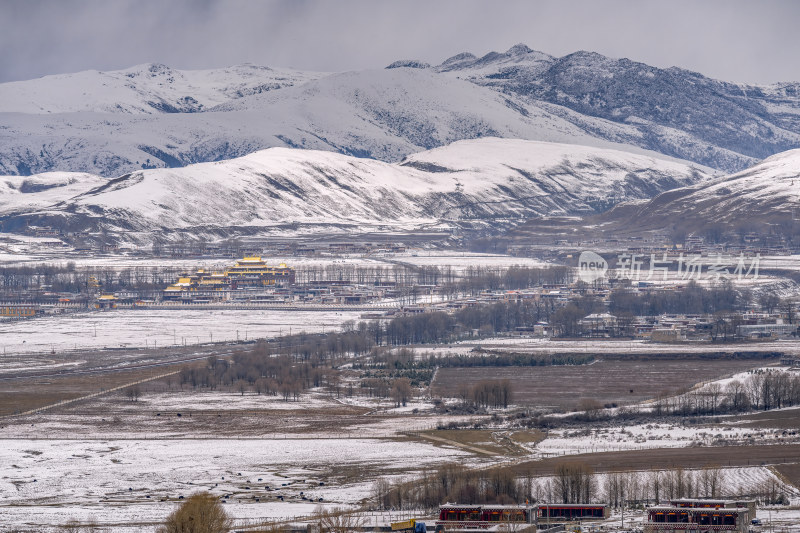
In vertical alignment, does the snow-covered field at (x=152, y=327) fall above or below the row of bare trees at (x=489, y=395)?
above

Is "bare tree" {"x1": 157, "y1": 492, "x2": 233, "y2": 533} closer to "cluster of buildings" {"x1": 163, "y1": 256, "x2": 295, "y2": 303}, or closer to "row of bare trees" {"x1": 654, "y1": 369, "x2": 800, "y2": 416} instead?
"row of bare trees" {"x1": 654, "y1": 369, "x2": 800, "y2": 416}

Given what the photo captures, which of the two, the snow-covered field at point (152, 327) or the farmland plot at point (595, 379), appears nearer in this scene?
the farmland plot at point (595, 379)

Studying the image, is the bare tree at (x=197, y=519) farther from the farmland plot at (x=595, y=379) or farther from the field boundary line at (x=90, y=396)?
the field boundary line at (x=90, y=396)

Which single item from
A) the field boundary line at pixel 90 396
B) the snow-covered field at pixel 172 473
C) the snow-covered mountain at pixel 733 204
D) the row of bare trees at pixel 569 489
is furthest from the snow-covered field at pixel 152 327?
the snow-covered mountain at pixel 733 204

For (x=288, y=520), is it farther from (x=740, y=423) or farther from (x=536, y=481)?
(x=740, y=423)

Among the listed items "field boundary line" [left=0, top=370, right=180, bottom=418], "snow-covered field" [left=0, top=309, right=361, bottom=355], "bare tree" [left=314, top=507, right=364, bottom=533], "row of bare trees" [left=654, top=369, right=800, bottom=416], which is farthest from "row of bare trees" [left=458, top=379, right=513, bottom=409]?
"snow-covered field" [left=0, top=309, right=361, bottom=355]

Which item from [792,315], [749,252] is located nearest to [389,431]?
[792,315]
